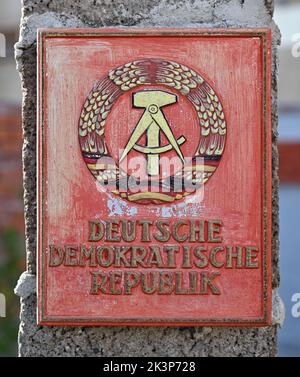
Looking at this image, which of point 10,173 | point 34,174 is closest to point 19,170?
point 10,173

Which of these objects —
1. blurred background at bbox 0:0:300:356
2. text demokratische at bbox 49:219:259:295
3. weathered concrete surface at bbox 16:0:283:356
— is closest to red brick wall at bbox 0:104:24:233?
blurred background at bbox 0:0:300:356

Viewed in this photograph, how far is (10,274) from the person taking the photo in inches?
153

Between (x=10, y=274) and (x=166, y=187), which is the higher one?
(x=166, y=187)

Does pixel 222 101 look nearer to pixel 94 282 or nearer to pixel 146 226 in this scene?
pixel 146 226

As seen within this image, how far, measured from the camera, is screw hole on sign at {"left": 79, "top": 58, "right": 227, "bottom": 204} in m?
1.77

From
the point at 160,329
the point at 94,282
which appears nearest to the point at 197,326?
the point at 160,329

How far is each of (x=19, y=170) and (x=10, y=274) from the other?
0.46 m

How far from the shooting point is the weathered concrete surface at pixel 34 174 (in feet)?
5.99

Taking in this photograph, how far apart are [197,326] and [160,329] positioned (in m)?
0.07

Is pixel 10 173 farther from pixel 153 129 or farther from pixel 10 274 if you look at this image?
pixel 153 129

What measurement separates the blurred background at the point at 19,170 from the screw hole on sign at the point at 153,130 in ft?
6.98

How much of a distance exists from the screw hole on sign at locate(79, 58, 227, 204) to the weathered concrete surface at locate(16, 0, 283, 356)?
0.12m

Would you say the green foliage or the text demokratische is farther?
the green foliage

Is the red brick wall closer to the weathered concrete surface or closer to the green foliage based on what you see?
the green foliage
